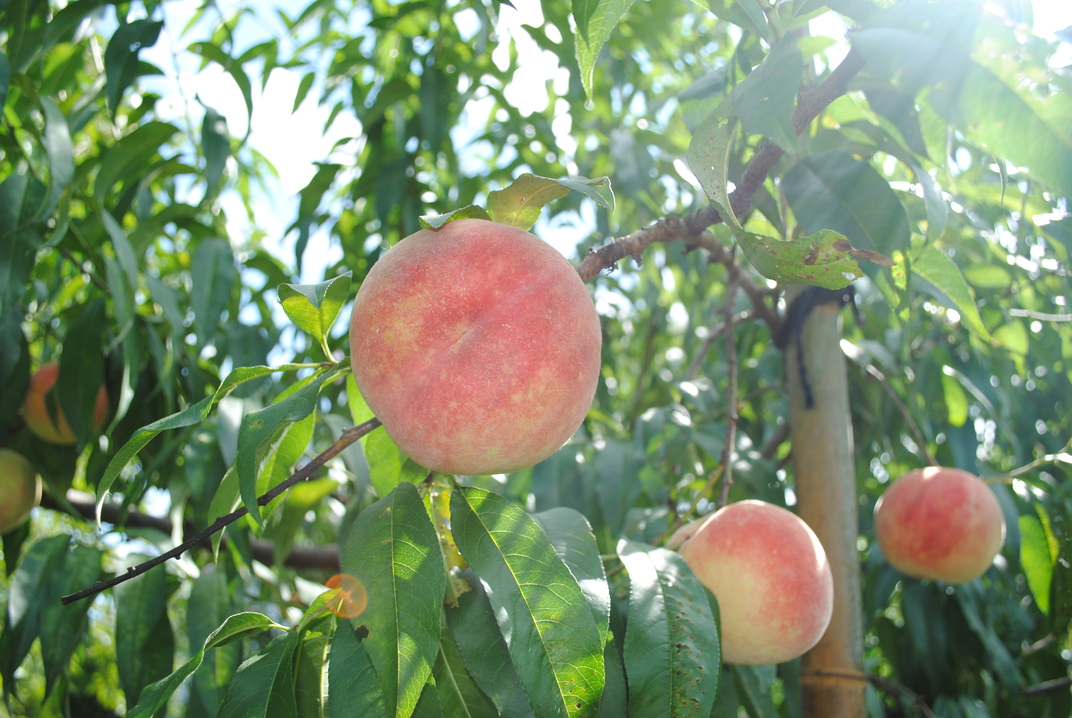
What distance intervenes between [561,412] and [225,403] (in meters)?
0.75

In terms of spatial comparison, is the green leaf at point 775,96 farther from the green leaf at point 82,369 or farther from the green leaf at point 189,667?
the green leaf at point 82,369

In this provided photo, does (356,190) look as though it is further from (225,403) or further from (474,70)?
(225,403)

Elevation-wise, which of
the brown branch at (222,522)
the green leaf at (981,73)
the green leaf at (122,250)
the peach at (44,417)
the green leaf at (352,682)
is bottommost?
the peach at (44,417)

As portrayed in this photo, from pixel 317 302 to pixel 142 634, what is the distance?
83cm

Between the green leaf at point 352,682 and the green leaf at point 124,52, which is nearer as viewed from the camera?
the green leaf at point 352,682

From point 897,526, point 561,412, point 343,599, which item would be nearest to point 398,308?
point 561,412

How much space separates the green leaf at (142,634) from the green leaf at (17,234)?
1.80ft

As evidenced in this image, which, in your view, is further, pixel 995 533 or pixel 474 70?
pixel 474 70

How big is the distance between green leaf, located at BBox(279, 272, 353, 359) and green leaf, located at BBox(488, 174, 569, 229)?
0.18 meters

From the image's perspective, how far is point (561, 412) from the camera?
26.9 inches

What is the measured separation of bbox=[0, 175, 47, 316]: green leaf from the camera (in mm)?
1207

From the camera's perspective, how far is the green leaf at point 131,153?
149 cm

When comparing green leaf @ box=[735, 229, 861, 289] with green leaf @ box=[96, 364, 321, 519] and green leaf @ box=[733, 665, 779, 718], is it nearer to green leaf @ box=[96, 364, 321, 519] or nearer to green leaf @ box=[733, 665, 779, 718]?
green leaf @ box=[96, 364, 321, 519]

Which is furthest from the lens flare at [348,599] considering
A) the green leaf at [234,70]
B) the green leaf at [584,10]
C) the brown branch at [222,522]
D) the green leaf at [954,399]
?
the green leaf at [954,399]
